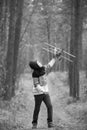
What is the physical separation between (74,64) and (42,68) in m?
6.57

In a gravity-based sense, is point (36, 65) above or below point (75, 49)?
below

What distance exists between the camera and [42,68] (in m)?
6.73

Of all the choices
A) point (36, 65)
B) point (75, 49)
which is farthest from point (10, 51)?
point (36, 65)

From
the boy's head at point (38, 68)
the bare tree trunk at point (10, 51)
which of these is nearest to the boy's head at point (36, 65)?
the boy's head at point (38, 68)

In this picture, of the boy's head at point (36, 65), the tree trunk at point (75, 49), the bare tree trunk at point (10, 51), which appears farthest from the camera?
the tree trunk at point (75, 49)

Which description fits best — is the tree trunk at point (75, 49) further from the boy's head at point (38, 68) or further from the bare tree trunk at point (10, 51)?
the boy's head at point (38, 68)

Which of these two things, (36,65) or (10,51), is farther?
(10,51)

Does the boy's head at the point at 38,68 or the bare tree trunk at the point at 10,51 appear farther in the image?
the bare tree trunk at the point at 10,51

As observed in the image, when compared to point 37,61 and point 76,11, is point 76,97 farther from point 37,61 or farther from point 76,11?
point 37,61

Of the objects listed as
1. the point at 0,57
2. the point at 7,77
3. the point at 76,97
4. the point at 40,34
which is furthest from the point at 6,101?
the point at 40,34

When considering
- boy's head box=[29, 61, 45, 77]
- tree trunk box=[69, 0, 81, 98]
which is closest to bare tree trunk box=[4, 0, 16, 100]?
tree trunk box=[69, 0, 81, 98]

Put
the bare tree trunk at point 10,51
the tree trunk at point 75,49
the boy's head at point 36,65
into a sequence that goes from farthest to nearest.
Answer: the tree trunk at point 75,49
the bare tree trunk at point 10,51
the boy's head at point 36,65

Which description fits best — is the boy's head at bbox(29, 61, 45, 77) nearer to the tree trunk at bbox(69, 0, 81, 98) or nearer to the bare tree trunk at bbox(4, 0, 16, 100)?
the bare tree trunk at bbox(4, 0, 16, 100)

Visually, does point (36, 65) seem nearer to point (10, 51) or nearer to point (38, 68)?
point (38, 68)
